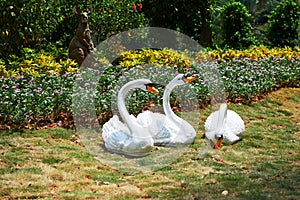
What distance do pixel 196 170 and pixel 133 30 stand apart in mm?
5899

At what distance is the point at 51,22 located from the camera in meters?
10.0

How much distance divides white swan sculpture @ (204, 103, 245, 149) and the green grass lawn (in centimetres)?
12

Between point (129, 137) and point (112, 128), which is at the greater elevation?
Answer: point (112, 128)

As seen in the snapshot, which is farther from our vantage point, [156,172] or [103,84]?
[103,84]

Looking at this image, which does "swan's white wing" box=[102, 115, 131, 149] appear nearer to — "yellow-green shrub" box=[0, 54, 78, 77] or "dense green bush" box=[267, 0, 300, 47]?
"yellow-green shrub" box=[0, 54, 78, 77]

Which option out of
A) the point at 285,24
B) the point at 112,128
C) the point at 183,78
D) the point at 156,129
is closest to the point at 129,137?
the point at 112,128

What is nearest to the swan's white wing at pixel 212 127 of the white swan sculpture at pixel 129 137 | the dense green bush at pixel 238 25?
the white swan sculpture at pixel 129 137

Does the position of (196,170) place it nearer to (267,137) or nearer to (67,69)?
(267,137)

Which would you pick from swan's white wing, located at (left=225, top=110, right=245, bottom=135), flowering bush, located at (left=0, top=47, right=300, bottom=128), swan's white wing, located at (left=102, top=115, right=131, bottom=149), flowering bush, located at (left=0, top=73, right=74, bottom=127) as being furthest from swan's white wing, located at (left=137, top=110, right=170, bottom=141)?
flowering bush, located at (left=0, top=73, right=74, bottom=127)

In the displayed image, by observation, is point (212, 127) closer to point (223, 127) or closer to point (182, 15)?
point (223, 127)

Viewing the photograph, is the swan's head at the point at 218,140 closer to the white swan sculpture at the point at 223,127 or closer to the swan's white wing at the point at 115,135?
the white swan sculpture at the point at 223,127

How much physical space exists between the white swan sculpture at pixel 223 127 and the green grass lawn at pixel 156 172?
0.12 meters

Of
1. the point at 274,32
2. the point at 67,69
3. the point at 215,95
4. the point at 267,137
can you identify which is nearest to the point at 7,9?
the point at 67,69

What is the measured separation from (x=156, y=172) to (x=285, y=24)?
993 cm
